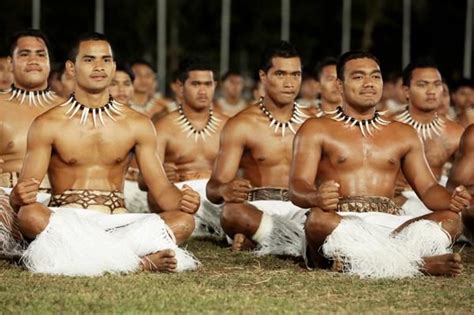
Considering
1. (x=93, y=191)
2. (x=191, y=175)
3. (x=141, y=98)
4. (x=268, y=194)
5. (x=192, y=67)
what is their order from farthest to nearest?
(x=141, y=98) → (x=192, y=67) → (x=191, y=175) → (x=268, y=194) → (x=93, y=191)

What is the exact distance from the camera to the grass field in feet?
16.5

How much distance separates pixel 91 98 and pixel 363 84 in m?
1.39

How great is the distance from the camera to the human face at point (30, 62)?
7.45 meters

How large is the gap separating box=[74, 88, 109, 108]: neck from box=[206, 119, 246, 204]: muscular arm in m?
1.03

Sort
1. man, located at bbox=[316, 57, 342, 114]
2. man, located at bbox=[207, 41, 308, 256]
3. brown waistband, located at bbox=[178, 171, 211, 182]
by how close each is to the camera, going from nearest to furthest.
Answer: man, located at bbox=[207, 41, 308, 256]
brown waistband, located at bbox=[178, 171, 211, 182]
man, located at bbox=[316, 57, 342, 114]

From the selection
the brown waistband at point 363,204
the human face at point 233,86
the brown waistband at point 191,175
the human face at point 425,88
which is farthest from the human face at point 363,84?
the human face at point 233,86

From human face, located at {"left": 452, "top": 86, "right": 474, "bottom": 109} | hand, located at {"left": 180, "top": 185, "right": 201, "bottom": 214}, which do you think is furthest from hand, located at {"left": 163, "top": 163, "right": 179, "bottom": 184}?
human face, located at {"left": 452, "top": 86, "right": 474, "bottom": 109}

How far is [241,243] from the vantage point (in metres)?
7.43

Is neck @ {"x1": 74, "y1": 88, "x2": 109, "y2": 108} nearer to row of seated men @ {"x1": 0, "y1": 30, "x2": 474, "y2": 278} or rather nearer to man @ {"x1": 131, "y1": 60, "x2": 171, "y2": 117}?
row of seated men @ {"x1": 0, "y1": 30, "x2": 474, "y2": 278}

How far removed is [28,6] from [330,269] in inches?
672

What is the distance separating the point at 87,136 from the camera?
6.44 m

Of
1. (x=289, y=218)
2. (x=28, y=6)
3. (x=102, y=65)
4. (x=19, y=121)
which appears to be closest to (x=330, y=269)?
(x=289, y=218)

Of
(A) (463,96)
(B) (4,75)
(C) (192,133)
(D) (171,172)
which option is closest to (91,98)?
(D) (171,172)

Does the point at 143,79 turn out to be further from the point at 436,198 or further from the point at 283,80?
the point at 436,198
